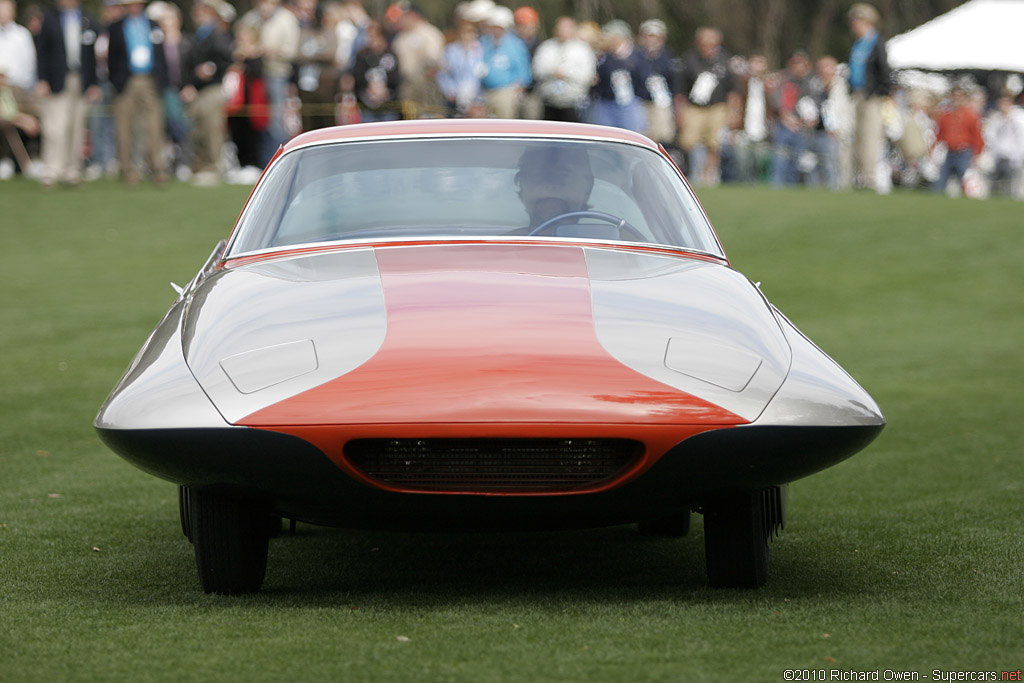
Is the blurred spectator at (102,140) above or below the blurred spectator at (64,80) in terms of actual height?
below

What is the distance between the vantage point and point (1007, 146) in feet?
84.5

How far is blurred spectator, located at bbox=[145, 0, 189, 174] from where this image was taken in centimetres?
1958

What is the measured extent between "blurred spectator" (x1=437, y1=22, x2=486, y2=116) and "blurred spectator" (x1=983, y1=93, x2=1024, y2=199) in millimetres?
10559

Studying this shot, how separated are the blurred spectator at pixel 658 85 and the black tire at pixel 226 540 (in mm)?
16527

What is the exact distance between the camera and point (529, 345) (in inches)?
154

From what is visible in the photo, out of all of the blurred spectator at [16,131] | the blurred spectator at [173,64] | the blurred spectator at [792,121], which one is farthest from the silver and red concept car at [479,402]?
the blurred spectator at [792,121]

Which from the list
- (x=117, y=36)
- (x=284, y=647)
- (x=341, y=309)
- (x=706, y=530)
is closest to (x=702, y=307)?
(x=706, y=530)

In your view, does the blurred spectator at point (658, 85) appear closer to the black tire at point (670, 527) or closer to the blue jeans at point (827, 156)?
the blue jeans at point (827, 156)

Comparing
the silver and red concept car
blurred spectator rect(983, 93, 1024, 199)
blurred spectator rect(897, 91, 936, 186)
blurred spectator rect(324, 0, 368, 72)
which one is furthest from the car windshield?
blurred spectator rect(897, 91, 936, 186)

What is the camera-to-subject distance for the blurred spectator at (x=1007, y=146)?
25469 mm

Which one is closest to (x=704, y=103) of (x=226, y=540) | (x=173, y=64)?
(x=173, y=64)

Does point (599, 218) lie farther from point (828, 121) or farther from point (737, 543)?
point (828, 121)

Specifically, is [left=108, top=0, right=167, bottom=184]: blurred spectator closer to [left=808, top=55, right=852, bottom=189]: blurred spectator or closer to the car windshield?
[left=808, top=55, right=852, bottom=189]: blurred spectator

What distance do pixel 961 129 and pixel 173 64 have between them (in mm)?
12406
